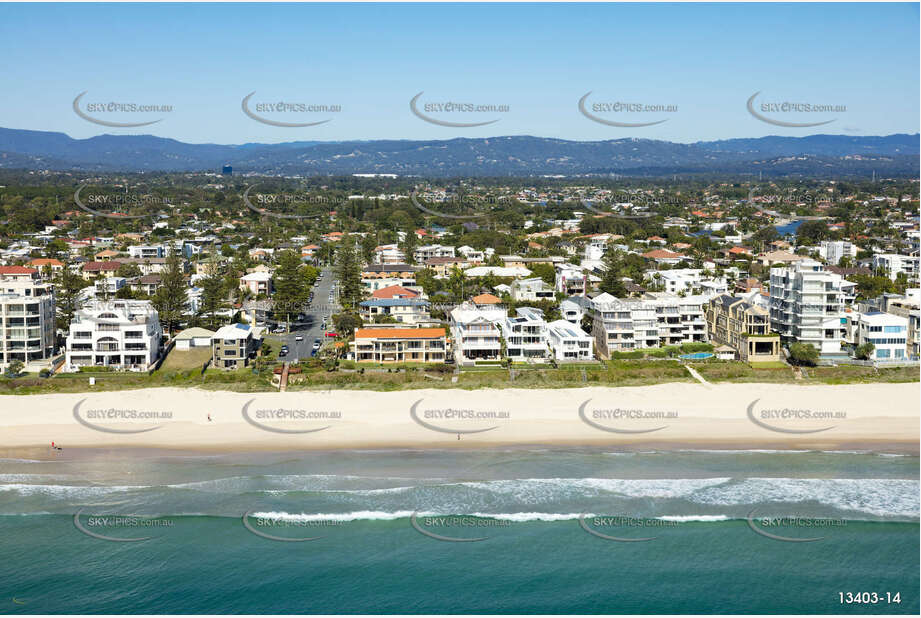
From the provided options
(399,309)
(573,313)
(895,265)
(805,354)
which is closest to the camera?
(805,354)

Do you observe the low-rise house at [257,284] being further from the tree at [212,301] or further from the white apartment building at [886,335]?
the white apartment building at [886,335]

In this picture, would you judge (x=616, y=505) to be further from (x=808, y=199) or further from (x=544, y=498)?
(x=808, y=199)

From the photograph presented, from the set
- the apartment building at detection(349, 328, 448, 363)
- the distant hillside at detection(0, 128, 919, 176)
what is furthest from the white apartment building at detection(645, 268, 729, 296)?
the distant hillside at detection(0, 128, 919, 176)

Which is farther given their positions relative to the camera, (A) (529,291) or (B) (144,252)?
A: (B) (144,252)

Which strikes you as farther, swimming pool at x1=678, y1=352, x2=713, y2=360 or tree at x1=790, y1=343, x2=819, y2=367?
swimming pool at x1=678, y1=352, x2=713, y2=360

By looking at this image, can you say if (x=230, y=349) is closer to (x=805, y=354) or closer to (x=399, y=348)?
(x=399, y=348)

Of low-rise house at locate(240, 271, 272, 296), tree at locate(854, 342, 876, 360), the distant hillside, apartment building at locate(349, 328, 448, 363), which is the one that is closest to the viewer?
tree at locate(854, 342, 876, 360)

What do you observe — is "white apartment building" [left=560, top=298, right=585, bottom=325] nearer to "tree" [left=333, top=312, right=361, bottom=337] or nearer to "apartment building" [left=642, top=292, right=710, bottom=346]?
"apartment building" [left=642, top=292, right=710, bottom=346]

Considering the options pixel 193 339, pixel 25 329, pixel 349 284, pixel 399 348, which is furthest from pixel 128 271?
pixel 399 348
